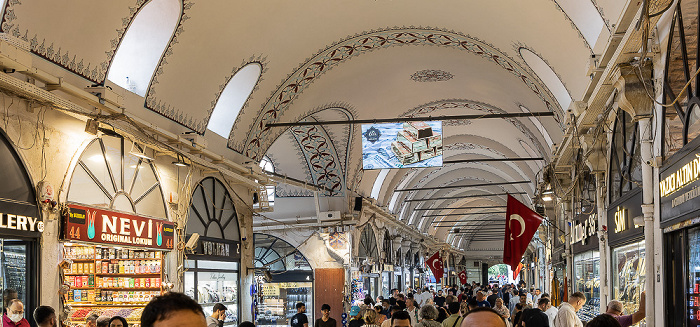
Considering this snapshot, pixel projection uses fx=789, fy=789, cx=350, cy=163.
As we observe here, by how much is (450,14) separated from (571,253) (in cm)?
634

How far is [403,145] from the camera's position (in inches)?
631

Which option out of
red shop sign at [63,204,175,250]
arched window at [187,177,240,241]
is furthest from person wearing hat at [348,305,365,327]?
arched window at [187,177,240,241]

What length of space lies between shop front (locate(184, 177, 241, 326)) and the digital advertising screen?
3.07 meters

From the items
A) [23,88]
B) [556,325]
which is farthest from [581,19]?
[23,88]

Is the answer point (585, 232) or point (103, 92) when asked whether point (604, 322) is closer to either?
point (103, 92)

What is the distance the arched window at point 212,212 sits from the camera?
14.0 metres

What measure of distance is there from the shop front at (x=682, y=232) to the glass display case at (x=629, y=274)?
1.64 meters

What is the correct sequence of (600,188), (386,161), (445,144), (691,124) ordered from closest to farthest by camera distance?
(691,124)
(600,188)
(386,161)
(445,144)

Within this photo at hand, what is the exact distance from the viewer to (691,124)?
263 inches

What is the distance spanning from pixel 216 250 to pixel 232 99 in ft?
9.18

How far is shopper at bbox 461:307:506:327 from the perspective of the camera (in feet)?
9.55

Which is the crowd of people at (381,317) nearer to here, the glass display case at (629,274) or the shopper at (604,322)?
the shopper at (604,322)

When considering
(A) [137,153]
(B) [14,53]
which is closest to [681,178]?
(B) [14,53]

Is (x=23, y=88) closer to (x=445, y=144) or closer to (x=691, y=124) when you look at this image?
(x=691, y=124)
